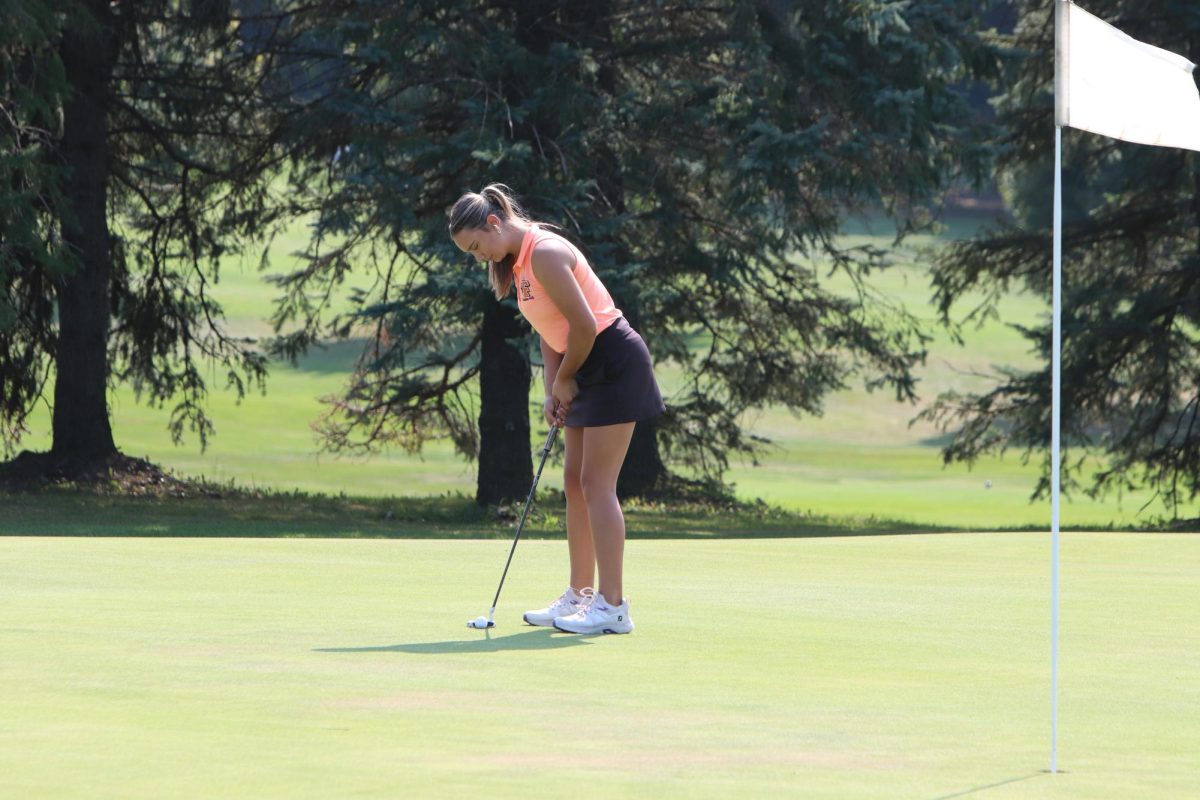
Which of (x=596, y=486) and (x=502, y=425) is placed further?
(x=502, y=425)

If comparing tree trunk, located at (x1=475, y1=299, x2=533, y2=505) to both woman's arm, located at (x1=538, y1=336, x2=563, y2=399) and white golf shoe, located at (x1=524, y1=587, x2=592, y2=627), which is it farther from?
white golf shoe, located at (x1=524, y1=587, x2=592, y2=627)

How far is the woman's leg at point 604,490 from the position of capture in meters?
7.52

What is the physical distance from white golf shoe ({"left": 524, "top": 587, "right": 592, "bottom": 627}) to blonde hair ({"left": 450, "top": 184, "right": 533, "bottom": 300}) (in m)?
1.37

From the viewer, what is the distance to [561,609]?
7.68 meters

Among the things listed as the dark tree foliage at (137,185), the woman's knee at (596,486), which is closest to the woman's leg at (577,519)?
the woman's knee at (596,486)

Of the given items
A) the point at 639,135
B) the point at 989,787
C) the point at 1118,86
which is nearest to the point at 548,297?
the point at 1118,86

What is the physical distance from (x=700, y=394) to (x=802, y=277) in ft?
6.57

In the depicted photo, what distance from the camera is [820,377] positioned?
2094cm

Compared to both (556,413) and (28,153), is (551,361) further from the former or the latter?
(28,153)

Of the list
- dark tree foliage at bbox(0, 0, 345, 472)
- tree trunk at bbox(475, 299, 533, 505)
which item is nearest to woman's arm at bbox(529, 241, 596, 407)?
dark tree foliage at bbox(0, 0, 345, 472)

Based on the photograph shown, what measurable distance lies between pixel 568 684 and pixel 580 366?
174cm

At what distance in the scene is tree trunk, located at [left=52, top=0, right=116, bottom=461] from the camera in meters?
20.6

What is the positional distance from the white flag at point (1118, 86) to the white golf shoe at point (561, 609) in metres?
3.12

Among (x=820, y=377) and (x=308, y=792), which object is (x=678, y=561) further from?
(x=820, y=377)
